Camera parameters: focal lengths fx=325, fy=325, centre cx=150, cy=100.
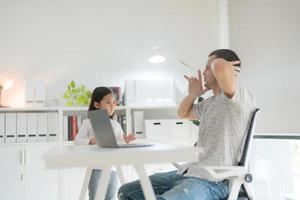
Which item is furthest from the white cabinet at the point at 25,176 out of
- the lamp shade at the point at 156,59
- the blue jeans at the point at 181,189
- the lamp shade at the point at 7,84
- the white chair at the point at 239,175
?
the white chair at the point at 239,175

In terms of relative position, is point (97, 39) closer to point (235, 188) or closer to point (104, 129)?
point (104, 129)

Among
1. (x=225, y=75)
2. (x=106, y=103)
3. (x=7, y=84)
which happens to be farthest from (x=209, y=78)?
(x=7, y=84)

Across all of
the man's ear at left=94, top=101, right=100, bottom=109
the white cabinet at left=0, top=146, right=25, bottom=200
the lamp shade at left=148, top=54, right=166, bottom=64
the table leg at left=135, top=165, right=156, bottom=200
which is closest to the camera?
the table leg at left=135, top=165, right=156, bottom=200

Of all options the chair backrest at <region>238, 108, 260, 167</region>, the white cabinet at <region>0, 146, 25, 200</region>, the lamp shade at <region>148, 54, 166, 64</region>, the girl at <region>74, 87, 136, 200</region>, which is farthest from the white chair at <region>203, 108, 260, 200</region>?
the white cabinet at <region>0, 146, 25, 200</region>

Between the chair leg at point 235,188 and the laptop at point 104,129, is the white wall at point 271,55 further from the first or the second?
the laptop at point 104,129

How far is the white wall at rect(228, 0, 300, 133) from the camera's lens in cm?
256

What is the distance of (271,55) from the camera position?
278cm

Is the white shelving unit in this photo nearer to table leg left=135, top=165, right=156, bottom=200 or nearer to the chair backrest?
the chair backrest

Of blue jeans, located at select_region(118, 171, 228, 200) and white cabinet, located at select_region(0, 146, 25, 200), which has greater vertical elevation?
blue jeans, located at select_region(118, 171, 228, 200)

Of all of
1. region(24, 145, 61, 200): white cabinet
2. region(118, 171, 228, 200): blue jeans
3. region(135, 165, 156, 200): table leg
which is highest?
region(135, 165, 156, 200): table leg

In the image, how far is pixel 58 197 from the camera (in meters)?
2.98

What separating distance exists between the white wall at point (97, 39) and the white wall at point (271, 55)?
56cm

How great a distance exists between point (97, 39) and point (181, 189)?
2601 millimetres

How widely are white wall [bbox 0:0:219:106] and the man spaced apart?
2.04m
